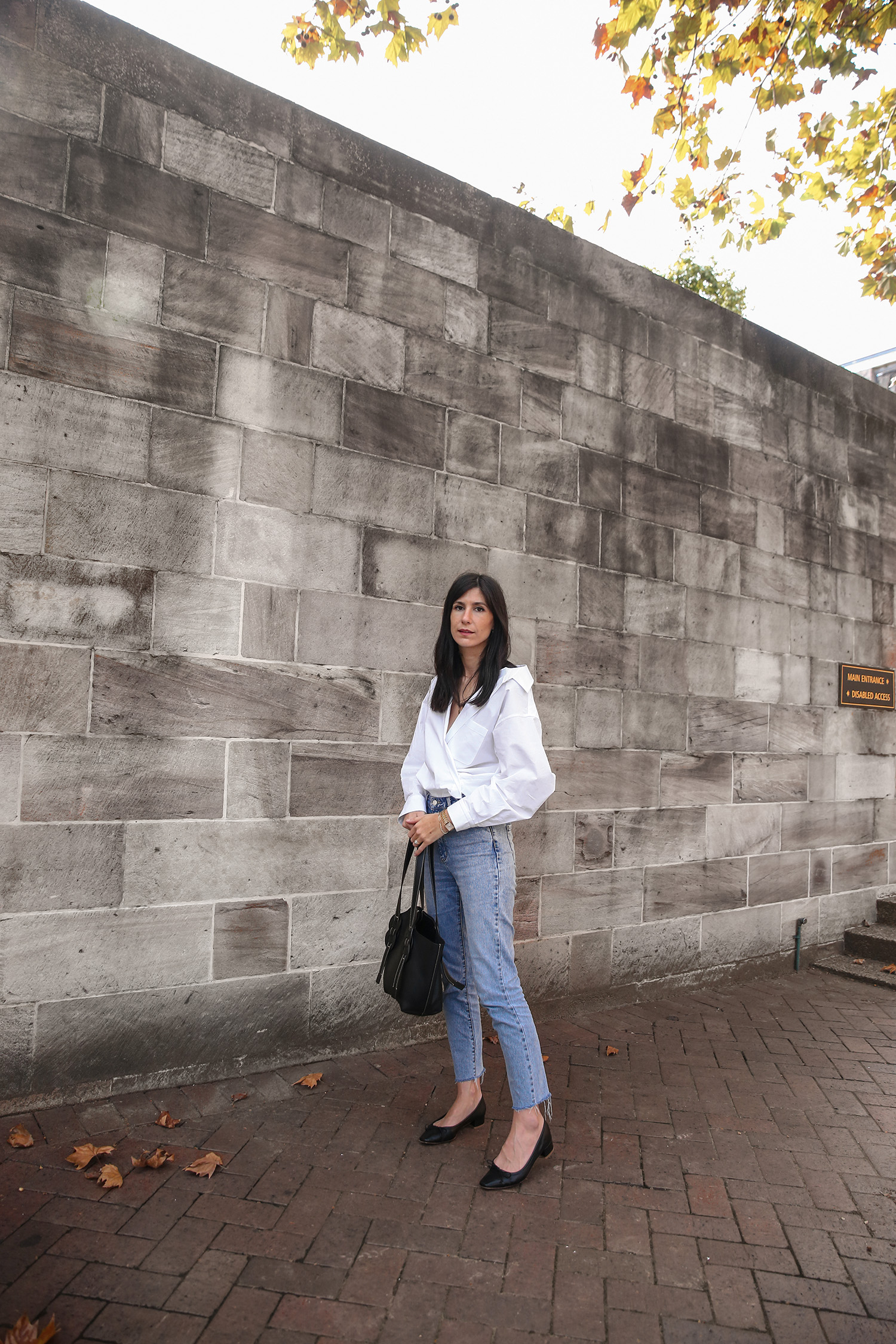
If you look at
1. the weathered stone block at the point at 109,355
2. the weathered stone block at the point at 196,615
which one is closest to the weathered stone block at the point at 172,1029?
the weathered stone block at the point at 196,615

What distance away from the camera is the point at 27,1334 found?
202 centimetres

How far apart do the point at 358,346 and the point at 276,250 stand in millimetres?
540

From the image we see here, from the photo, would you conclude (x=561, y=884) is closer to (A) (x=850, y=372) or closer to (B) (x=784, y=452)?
(B) (x=784, y=452)

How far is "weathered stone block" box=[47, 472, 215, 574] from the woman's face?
117 centimetres

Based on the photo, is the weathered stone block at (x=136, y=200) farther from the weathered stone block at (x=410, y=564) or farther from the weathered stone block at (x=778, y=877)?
the weathered stone block at (x=778, y=877)

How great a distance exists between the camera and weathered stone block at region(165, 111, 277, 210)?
364cm

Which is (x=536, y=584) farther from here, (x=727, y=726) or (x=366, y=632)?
(x=727, y=726)

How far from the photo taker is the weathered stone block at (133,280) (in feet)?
11.4

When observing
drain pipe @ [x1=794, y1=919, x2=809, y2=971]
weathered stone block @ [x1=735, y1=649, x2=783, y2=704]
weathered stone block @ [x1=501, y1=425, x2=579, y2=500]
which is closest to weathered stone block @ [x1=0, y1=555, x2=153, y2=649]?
weathered stone block @ [x1=501, y1=425, x2=579, y2=500]

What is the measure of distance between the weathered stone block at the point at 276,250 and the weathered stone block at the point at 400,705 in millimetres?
1811

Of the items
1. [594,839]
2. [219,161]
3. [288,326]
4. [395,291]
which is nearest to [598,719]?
[594,839]

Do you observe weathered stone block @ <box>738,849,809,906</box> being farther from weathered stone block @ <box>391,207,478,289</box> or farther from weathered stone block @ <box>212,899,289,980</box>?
weathered stone block @ <box>391,207,478,289</box>

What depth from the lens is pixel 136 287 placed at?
11.6 feet

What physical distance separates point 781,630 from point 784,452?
1259mm
